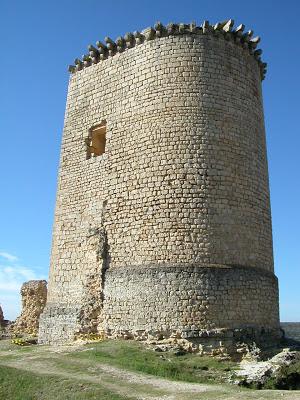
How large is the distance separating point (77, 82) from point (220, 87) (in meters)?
4.97

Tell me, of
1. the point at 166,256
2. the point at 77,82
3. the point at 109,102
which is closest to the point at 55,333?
the point at 166,256

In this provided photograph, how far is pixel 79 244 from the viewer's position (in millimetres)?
13484

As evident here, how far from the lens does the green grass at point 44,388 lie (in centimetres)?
745

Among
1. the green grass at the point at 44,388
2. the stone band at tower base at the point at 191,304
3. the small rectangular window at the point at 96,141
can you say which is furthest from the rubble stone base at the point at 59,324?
the small rectangular window at the point at 96,141

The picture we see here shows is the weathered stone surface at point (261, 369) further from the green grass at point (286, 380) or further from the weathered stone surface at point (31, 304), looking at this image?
the weathered stone surface at point (31, 304)

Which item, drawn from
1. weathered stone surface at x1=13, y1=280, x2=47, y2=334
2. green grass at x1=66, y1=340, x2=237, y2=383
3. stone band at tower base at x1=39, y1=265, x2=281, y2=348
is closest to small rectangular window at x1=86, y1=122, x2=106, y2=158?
stone band at tower base at x1=39, y1=265, x2=281, y2=348

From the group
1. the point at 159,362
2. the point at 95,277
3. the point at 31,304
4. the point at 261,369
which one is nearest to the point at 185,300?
the point at 159,362

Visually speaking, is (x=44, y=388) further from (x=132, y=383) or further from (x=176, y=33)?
(x=176, y=33)

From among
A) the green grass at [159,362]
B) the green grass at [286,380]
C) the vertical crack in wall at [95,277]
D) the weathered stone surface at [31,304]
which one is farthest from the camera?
the weathered stone surface at [31,304]

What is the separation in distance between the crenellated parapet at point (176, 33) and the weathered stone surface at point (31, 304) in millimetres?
8128

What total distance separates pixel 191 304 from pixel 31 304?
27.2 ft

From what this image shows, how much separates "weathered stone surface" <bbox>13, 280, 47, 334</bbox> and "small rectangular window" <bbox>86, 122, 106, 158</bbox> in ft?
19.0

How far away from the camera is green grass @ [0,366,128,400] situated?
7.45 meters

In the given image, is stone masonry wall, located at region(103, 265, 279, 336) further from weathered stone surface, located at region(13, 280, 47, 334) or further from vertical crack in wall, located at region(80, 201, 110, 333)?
weathered stone surface, located at region(13, 280, 47, 334)
